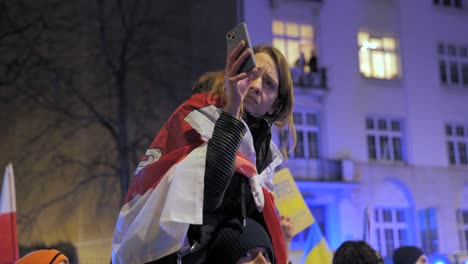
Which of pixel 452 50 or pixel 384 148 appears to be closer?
pixel 384 148

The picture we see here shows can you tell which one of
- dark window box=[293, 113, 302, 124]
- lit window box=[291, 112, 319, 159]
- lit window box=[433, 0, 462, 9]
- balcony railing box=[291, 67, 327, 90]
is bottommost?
lit window box=[291, 112, 319, 159]

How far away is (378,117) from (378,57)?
1998mm

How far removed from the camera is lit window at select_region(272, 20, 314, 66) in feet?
58.0

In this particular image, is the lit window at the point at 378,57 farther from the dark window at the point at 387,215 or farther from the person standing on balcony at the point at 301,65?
the dark window at the point at 387,215

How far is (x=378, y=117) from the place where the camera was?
17.9 meters

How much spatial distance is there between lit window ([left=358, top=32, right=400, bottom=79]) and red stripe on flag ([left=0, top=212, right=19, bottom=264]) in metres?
14.8

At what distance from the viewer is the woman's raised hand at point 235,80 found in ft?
4.95

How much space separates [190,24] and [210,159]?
15513 mm

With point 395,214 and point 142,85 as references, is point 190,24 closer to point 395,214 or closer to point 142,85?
point 142,85

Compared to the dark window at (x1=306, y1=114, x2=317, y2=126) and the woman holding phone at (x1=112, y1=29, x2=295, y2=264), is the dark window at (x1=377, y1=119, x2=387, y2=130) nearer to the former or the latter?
the dark window at (x1=306, y1=114, x2=317, y2=126)

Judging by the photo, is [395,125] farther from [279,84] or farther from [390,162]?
[279,84]

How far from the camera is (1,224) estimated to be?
15.8 ft


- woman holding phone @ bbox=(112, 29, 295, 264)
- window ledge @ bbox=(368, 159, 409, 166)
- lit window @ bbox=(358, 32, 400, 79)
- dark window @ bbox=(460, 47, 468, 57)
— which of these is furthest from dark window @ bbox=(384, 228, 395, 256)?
woman holding phone @ bbox=(112, 29, 295, 264)

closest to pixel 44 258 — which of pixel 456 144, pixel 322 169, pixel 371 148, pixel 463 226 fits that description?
pixel 322 169
